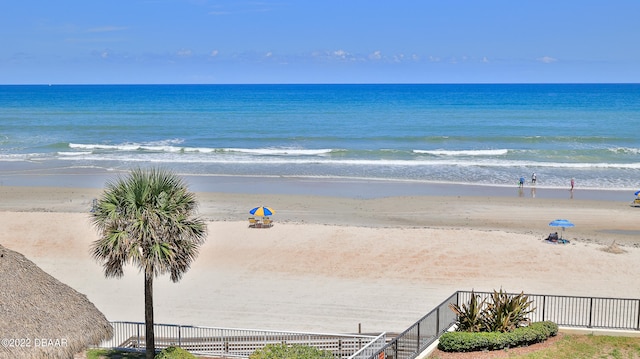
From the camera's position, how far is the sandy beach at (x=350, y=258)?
2259cm

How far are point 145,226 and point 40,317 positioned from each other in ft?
8.94

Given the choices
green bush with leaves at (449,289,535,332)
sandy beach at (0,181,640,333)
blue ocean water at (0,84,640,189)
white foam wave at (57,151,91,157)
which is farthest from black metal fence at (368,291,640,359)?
white foam wave at (57,151,91,157)

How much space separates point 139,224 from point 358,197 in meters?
27.1

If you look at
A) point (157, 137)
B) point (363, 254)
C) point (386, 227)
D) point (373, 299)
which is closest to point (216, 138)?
point (157, 137)

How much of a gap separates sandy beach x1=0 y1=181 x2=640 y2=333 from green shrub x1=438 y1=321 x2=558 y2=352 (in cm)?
425

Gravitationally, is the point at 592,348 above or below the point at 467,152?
below

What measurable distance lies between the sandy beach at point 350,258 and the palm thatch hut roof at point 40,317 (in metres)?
6.34

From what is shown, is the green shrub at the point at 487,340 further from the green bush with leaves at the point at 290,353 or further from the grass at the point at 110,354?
the grass at the point at 110,354

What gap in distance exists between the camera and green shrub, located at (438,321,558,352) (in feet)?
53.8

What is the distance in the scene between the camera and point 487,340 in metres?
16.4

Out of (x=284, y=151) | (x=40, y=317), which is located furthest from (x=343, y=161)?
(x=40, y=317)

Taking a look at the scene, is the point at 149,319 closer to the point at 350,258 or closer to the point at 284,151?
the point at 350,258

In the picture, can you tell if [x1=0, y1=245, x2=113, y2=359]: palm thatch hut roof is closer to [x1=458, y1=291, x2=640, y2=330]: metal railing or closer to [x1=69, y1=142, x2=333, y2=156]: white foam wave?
[x1=458, y1=291, x2=640, y2=330]: metal railing

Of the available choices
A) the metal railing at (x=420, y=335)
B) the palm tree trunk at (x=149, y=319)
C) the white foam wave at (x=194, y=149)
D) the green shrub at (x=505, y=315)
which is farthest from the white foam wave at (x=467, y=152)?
the palm tree trunk at (x=149, y=319)
